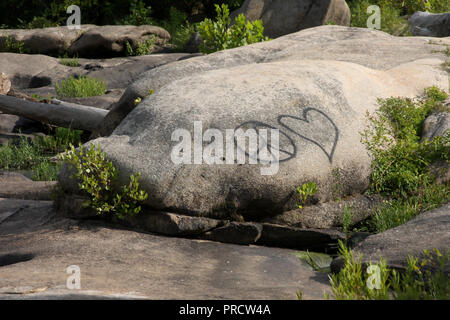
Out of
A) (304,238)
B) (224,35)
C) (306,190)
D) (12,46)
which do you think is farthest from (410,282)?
(12,46)

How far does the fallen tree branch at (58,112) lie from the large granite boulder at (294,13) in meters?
7.31

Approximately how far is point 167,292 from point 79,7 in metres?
19.1

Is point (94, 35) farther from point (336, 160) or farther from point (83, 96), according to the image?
point (336, 160)

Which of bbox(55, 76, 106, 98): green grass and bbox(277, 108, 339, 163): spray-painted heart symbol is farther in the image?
bbox(55, 76, 106, 98): green grass

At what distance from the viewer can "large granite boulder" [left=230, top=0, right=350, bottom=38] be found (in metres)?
14.8

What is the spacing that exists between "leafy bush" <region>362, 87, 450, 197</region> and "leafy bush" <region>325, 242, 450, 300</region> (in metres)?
2.02

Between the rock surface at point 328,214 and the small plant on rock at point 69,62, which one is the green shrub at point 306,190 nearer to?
the rock surface at point 328,214

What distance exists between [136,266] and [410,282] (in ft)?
6.79

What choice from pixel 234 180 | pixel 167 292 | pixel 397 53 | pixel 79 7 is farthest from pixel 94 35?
pixel 167 292

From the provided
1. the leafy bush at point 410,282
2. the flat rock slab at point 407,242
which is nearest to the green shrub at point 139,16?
the flat rock slab at point 407,242

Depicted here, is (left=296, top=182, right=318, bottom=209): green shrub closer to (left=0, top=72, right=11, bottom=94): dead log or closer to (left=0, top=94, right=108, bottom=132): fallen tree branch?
(left=0, top=94, right=108, bottom=132): fallen tree branch

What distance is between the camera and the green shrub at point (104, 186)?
500cm

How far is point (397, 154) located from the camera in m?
5.71

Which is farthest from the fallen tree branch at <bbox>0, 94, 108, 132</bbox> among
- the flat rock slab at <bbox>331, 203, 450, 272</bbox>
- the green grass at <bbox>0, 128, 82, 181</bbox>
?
the flat rock slab at <bbox>331, 203, 450, 272</bbox>
